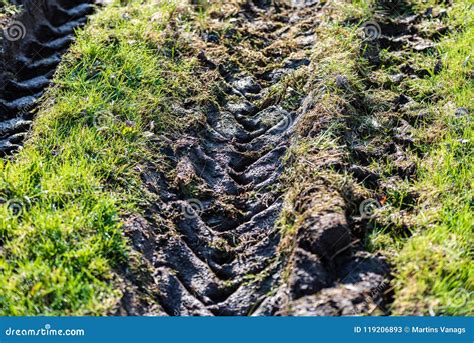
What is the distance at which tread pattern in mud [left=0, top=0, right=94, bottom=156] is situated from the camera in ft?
15.9

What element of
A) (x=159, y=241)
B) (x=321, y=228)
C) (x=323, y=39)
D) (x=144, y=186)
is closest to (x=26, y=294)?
(x=159, y=241)

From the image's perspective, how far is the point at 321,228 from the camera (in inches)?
135

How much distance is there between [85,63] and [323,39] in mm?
2080

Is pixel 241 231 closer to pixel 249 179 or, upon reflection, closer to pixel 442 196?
pixel 249 179

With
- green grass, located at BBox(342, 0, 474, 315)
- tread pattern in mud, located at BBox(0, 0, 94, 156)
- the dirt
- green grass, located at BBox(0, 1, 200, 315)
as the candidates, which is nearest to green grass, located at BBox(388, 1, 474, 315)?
green grass, located at BBox(342, 0, 474, 315)

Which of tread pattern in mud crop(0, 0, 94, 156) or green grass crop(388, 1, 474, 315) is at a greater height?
tread pattern in mud crop(0, 0, 94, 156)

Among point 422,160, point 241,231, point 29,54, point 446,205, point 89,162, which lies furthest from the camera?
point 29,54

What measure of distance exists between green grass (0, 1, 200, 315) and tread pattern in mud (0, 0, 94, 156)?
24 centimetres

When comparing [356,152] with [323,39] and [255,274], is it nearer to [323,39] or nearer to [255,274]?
[255,274]

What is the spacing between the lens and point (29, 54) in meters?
5.62

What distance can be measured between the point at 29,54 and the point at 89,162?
1.94 m

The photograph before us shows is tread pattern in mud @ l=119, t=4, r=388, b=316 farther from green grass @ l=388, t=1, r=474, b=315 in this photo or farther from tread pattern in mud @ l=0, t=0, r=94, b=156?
tread pattern in mud @ l=0, t=0, r=94, b=156

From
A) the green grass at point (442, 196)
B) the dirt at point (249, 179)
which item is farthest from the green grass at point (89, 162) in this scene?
the green grass at point (442, 196)

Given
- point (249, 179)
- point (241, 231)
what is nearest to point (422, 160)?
point (249, 179)
